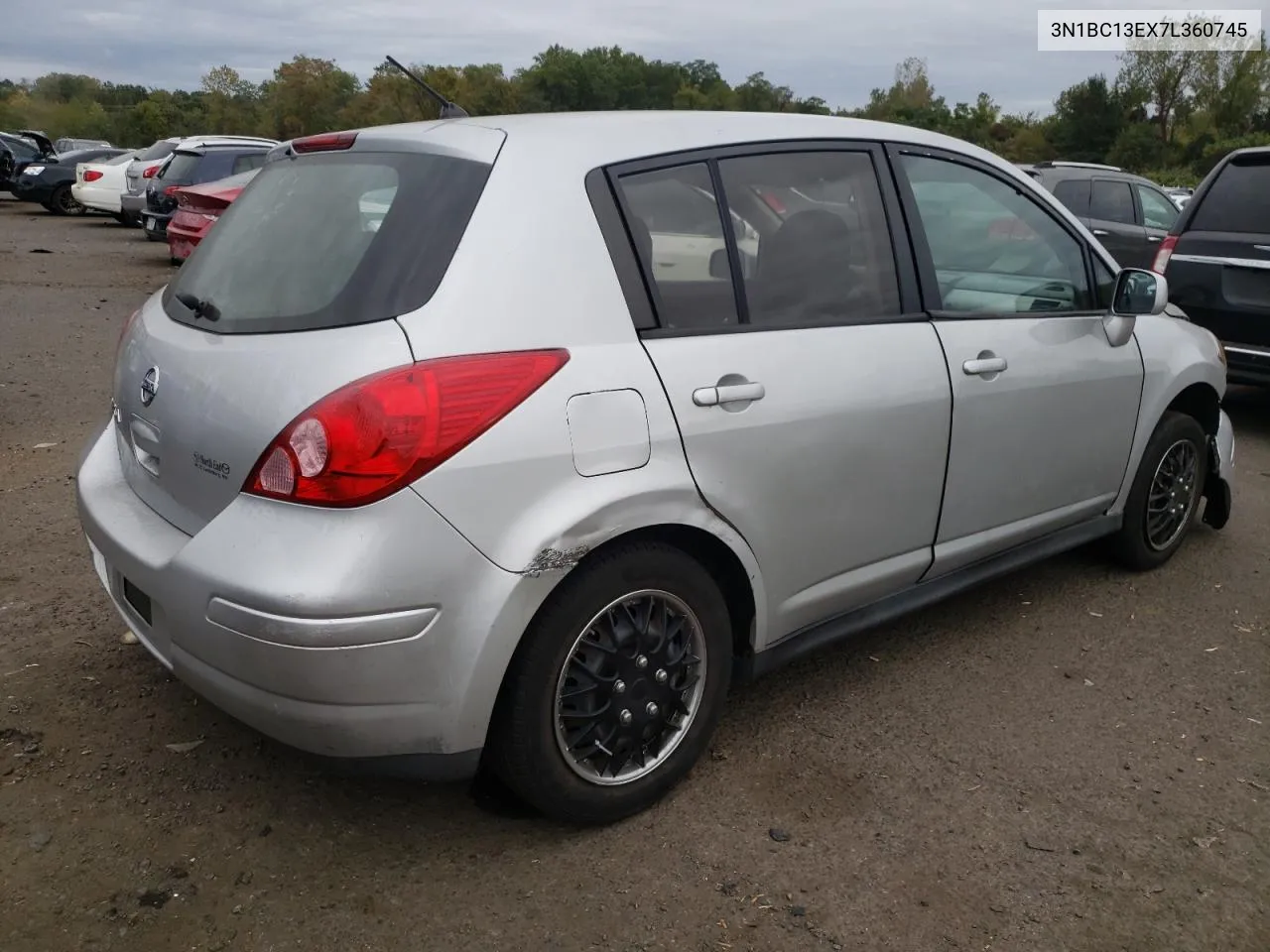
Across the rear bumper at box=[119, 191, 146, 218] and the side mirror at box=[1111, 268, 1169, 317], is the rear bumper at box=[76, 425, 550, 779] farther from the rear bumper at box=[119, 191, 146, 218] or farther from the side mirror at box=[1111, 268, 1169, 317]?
the rear bumper at box=[119, 191, 146, 218]

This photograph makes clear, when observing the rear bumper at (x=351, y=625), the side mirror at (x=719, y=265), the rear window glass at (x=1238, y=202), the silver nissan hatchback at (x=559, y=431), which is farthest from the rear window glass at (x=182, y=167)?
the rear bumper at (x=351, y=625)

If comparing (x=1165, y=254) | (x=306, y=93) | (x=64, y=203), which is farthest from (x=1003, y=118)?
(x=1165, y=254)

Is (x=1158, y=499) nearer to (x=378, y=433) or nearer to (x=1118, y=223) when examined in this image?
(x=378, y=433)

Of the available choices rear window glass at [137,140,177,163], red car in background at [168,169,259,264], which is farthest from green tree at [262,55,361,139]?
red car in background at [168,169,259,264]

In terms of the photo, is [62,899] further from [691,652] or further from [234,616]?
[691,652]

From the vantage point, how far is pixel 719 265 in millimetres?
2941

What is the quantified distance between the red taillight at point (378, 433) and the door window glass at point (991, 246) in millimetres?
1727

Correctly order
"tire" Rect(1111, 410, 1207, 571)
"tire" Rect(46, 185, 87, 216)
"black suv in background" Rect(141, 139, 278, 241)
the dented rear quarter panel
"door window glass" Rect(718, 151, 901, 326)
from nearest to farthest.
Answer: the dented rear quarter panel
"door window glass" Rect(718, 151, 901, 326)
"tire" Rect(1111, 410, 1207, 571)
"black suv in background" Rect(141, 139, 278, 241)
"tire" Rect(46, 185, 87, 216)

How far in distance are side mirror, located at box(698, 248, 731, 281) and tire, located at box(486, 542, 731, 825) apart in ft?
2.42

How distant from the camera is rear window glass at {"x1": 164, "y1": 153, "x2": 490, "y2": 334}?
2.50 meters

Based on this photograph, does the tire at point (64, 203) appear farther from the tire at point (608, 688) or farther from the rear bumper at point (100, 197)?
the tire at point (608, 688)

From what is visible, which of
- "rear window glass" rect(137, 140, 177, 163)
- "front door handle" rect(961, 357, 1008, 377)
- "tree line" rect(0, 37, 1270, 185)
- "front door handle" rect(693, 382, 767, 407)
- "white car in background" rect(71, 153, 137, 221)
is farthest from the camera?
"tree line" rect(0, 37, 1270, 185)

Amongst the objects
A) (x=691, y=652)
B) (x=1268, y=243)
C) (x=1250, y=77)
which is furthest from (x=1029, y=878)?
(x=1250, y=77)

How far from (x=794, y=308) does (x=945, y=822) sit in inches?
55.5
